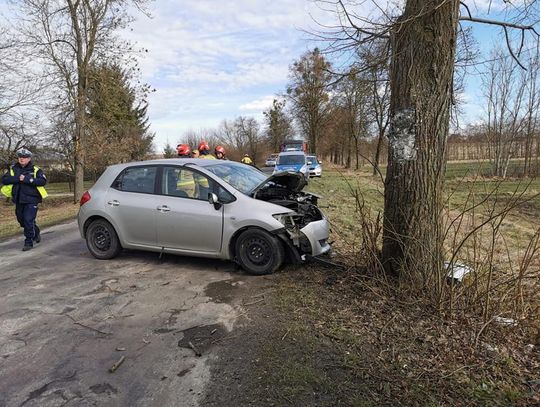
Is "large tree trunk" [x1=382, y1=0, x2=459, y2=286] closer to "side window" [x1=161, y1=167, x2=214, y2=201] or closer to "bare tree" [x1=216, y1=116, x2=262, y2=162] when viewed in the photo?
"side window" [x1=161, y1=167, x2=214, y2=201]

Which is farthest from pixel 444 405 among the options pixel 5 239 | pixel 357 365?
pixel 5 239

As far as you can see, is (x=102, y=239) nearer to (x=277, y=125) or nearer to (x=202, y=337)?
(x=202, y=337)

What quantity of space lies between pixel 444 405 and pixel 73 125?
22002mm

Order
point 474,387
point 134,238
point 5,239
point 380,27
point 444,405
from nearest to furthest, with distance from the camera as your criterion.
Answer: point 444,405
point 474,387
point 380,27
point 134,238
point 5,239

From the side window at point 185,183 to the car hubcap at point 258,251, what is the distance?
0.99 meters

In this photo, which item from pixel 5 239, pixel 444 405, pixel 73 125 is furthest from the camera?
pixel 73 125

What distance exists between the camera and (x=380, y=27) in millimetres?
4461

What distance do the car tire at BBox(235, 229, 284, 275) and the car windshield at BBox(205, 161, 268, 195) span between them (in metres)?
0.70

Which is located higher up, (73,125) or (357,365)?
(73,125)

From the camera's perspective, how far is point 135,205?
655cm

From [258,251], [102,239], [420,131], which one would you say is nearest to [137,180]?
[102,239]

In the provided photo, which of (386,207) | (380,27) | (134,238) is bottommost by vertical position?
(134,238)

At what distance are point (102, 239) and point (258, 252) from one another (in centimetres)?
280

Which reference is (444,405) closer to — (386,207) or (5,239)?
(386,207)
